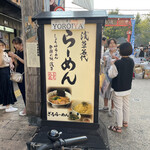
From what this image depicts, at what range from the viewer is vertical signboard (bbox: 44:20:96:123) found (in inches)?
95.3

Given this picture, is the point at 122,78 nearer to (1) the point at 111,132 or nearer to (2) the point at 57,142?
(1) the point at 111,132

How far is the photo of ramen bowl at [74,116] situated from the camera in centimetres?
268

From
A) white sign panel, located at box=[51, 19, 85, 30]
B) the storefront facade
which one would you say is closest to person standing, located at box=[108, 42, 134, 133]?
Answer: white sign panel, located at box=[51, 19, 85, 30]

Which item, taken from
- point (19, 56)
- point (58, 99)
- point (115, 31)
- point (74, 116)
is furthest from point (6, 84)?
point (115, 31)

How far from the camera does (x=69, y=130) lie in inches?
105

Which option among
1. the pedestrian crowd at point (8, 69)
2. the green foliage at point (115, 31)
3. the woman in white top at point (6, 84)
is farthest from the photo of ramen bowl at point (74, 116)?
the green foliage at point (115, 31)

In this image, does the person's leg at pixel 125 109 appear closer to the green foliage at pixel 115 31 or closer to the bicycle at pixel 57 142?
the bicycle at pixel 57 142

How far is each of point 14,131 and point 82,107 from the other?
1754mm

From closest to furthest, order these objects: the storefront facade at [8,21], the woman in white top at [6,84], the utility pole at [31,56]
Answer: the utility pole at [31,56], the woman in white top at [6,84], the storefront facade at [8,21]

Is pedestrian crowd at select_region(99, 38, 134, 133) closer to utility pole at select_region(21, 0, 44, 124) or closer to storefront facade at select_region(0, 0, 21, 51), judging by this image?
utility pole at select_region(21, 0, 44, 124)

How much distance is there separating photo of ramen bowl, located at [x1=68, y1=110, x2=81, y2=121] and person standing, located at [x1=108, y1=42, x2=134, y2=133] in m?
1.05

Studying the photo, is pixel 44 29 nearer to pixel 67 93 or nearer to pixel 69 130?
pixel 67 93

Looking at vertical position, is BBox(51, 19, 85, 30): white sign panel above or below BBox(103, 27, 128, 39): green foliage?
below

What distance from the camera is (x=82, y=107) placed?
267 cm
